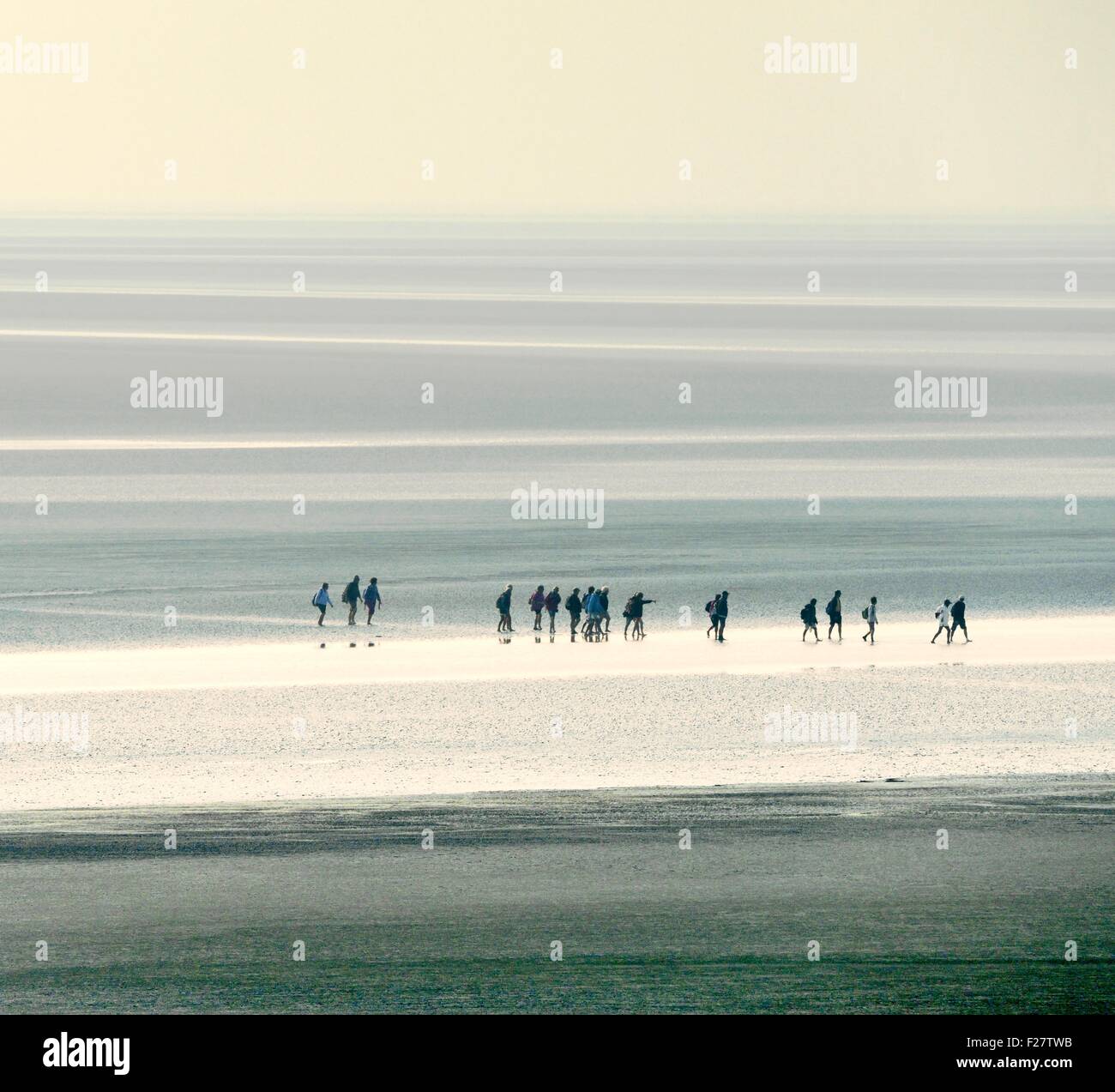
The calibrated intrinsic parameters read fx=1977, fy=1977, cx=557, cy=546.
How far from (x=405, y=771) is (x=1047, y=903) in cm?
796

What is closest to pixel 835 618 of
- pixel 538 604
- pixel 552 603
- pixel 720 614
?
pixel 720 614

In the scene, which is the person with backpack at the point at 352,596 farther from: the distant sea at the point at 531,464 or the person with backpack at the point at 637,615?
the person with backpack at the point at 637,615

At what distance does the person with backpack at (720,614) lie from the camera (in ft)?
102

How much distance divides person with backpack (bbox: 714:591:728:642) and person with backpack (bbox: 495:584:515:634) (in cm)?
329

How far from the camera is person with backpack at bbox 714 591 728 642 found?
102 feet

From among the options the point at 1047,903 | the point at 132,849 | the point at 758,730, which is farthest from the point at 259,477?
the point at 1047,903

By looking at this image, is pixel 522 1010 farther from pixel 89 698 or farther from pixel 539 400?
pixel 539 400

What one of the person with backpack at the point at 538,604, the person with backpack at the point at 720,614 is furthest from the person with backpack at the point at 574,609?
the person with backpack at the point at 720,614

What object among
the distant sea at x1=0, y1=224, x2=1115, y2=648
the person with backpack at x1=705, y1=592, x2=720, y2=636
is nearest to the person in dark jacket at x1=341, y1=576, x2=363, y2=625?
the distant sea at x1=0, y1=224, x2=1115, y2=648

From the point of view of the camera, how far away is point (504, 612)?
3161 cm

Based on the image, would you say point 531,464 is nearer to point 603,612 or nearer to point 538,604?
point 538,604

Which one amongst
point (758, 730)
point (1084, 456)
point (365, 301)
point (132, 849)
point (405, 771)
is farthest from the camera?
point (365, 301)
